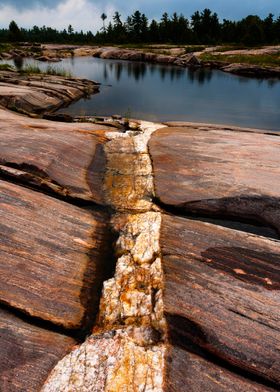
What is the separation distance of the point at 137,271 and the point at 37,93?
2111 centimetres

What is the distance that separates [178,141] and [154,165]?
98.3 inches

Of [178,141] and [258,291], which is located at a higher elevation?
[178,141]

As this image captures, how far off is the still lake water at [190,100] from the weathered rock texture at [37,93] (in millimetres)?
1232

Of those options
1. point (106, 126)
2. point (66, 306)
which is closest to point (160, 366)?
point (66, 306)

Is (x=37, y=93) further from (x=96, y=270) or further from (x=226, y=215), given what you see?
(x=96, y=270)

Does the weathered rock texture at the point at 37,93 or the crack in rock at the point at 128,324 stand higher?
the weathered rock texture at the point at 37,93

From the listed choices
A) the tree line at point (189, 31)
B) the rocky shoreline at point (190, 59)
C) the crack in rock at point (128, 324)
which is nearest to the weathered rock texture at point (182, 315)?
the crack in rock at point (128, 324)

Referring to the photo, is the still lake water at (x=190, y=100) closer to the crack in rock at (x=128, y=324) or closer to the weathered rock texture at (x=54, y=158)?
the weathered rock texture at (x=54, y=158)

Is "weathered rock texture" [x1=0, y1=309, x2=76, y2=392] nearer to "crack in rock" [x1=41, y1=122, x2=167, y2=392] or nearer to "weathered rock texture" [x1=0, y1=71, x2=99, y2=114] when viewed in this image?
"crack in rock" [x1=41, y1=122, x2=167, y2=392]

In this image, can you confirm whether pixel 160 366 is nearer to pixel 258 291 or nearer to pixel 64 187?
pixel 258 291

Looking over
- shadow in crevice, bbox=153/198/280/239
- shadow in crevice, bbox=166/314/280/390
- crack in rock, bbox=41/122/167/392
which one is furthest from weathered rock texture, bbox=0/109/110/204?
shadow in crevice, bbox=166/314/280/390

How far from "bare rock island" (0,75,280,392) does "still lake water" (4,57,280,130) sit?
1436 centimetres

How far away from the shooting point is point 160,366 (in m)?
4.78

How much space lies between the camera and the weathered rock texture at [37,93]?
20.0 meters
